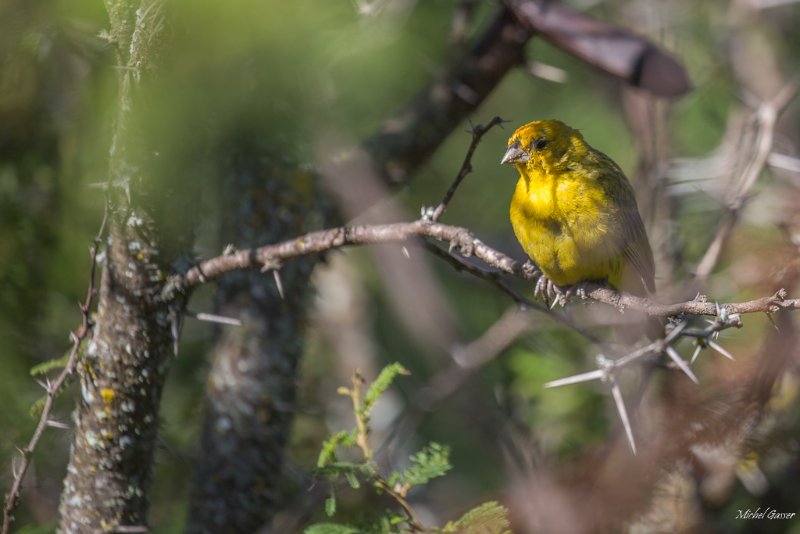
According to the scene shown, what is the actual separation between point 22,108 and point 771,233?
14.1ft

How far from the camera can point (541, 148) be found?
4.45m

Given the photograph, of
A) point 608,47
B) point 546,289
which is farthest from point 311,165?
point 608,47

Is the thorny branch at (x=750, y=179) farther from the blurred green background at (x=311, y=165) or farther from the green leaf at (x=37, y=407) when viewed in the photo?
the green leaf at (x=37, y=407)

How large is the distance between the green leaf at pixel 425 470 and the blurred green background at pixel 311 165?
59 centimetres

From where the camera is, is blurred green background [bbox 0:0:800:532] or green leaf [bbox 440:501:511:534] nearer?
green leaf [bbox 440:501:511:534]

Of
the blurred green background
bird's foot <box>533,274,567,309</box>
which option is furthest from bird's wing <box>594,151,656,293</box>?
the blurred green background

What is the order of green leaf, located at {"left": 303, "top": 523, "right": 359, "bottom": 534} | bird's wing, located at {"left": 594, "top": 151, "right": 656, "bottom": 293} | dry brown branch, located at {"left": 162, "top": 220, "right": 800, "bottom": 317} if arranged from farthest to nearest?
bird's wing, located at {"left": 594, "top": 151, "right": 656, "bottom": 293}
green leaf, located at {"left": 303, "top": 523, "right": 359, "bottom": 534}
dry brown branch, located at {"left": 162, "top": 220, "right": 800, "bottom": 317}

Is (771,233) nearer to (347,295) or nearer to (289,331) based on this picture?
(289,331)

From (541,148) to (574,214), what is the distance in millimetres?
484

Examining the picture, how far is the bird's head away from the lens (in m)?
4.41

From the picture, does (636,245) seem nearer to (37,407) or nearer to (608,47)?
(608,47)

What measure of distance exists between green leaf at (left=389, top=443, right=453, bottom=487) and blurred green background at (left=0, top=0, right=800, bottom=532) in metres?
0.59

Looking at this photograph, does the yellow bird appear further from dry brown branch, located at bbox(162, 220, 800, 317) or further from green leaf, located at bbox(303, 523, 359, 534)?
green leaf, located at bbox(303, 523, 359, 534)

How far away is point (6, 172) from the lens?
5.09 metres
